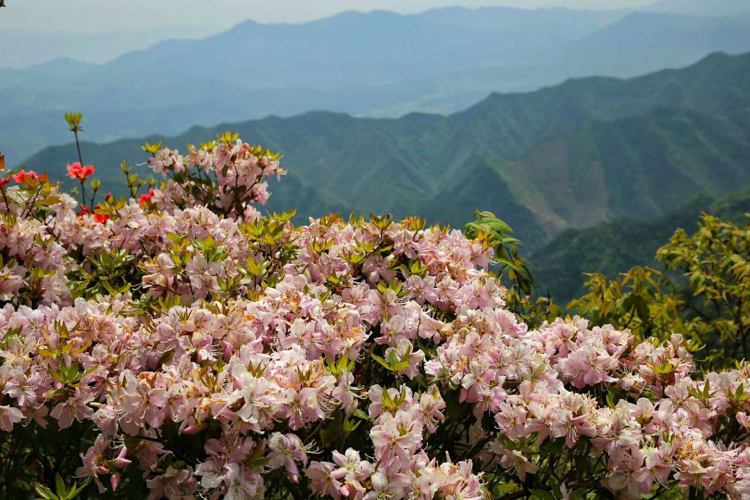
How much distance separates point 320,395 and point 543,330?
1049mm

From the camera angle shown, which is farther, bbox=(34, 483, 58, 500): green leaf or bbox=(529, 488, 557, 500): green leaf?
bbox=(529, 488, 557, 500): green leaf

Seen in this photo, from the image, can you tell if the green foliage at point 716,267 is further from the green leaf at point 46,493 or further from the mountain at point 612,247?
the mountain at point 612,247

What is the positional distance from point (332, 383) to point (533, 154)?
133223mm

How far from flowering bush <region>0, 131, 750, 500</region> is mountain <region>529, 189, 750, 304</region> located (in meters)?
54.6

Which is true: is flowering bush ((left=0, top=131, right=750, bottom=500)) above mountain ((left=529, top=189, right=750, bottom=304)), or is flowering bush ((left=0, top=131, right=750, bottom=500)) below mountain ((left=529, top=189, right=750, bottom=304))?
above

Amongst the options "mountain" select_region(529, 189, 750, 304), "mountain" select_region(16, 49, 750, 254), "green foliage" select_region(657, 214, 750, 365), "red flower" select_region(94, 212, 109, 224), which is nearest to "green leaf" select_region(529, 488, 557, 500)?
"red flower" select_region(94, 212, 109, 224)

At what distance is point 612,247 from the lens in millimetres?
60906

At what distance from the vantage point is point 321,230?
2.46 metres

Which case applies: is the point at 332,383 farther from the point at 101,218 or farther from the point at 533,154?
the point at 533,154

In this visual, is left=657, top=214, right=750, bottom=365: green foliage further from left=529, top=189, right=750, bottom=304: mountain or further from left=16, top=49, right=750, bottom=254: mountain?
left=16, top=49, right=750, bottom=254: mountain

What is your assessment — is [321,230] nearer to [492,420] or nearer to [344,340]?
[344,340]

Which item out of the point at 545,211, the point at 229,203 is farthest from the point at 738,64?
the point at 229,203

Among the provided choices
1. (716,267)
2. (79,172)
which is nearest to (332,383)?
(79,172)

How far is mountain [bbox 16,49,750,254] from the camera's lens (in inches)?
4434
